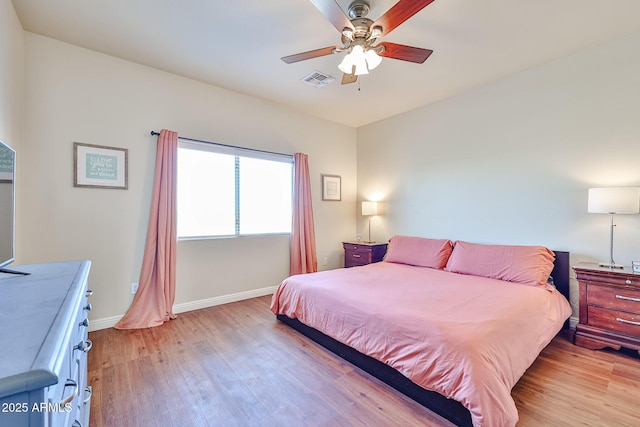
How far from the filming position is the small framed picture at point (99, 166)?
2.70m

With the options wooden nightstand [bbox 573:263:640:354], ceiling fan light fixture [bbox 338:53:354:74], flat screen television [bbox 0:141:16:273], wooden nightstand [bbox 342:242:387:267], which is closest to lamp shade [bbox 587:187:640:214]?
wooden nightstand [bbox 573:263:640:354]

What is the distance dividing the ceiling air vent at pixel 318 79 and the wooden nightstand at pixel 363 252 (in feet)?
7.76

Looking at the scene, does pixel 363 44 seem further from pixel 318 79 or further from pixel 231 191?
pixel 231 191

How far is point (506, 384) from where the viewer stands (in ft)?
5.03

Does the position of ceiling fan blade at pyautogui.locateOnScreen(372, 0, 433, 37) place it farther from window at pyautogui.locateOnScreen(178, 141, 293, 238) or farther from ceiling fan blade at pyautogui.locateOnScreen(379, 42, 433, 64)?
window at pyautogui.locateOnScreen(178, 141, 293, 238)

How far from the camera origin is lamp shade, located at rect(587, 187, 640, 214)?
2305 millimetres

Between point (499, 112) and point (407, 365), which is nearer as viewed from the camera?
point (407, 365)

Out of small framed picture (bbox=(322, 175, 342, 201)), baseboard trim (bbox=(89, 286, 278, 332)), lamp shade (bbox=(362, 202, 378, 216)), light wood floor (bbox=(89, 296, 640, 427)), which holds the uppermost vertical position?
small framed picture (bbox=(322, 175, 342, 201))

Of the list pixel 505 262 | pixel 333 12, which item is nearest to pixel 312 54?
pixel 333 12

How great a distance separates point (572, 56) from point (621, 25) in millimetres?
442

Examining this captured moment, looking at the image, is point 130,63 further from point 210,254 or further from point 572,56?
point 572,56

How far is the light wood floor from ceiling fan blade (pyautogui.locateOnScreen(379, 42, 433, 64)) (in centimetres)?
241

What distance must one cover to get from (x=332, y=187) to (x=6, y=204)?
3754mm

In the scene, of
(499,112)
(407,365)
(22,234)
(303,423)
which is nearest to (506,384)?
(407,365)
